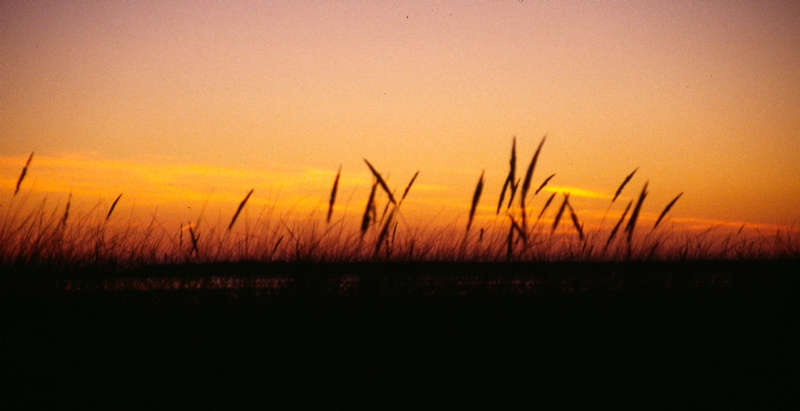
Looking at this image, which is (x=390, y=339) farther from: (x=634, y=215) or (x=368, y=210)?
(x=634, y=215)

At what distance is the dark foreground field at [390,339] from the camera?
2.53m

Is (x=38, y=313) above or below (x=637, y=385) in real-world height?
above

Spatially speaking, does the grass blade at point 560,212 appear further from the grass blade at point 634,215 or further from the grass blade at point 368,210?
the grass blade at point 368,210

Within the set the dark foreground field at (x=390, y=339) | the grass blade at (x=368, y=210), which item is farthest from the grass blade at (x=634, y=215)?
the grass blade at (x=368, y=210)

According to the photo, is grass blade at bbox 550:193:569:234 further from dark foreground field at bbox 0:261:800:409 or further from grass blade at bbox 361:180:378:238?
grass blade at bbox 361:180:378:238

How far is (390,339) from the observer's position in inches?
118

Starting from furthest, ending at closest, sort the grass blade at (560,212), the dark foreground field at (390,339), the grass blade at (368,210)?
1. the grass blade at (560,212)
2. the grass blade at (368,210)
3. the dark foreground field at (390,339)

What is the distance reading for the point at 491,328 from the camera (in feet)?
10.6

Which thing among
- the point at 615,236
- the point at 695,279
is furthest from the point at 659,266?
the point at 615,236

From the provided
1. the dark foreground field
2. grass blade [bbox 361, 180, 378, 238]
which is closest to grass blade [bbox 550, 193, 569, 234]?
the dark foreground field

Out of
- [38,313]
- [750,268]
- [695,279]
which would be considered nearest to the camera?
[38,313]

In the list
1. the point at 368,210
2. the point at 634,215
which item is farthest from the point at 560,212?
the point at 368,210

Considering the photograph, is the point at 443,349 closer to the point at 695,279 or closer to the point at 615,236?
the point at 615,236

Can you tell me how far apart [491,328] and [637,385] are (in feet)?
2.44
